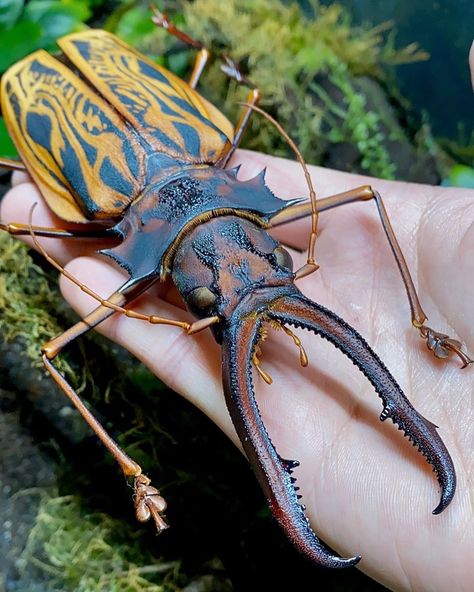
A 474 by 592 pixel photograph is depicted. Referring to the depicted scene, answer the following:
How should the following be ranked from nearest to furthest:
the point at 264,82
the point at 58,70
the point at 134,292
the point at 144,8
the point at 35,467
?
the point at 134,292
the point at 35,467
the point at 58,70
the point at 264,82
the point at 144,8

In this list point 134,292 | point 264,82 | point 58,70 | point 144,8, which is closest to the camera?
point 134,292

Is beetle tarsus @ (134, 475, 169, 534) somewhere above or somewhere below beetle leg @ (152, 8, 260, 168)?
below

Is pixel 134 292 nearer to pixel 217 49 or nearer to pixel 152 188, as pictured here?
pixel 152 188

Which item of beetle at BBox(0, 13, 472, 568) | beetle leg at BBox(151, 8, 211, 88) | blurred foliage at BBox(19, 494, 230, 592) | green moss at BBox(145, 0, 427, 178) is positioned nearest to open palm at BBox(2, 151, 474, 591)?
beetle at BBox(0, 13, 472, 568)

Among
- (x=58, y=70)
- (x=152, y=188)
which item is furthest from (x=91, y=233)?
(x=58, y=70)

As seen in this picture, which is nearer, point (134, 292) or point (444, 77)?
point (134, 292)

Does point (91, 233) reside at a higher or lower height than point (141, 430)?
higher

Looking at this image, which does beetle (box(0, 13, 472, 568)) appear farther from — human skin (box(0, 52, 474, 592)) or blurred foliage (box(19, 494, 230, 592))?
blurred foliage (box(19, 494, 230, 592))
